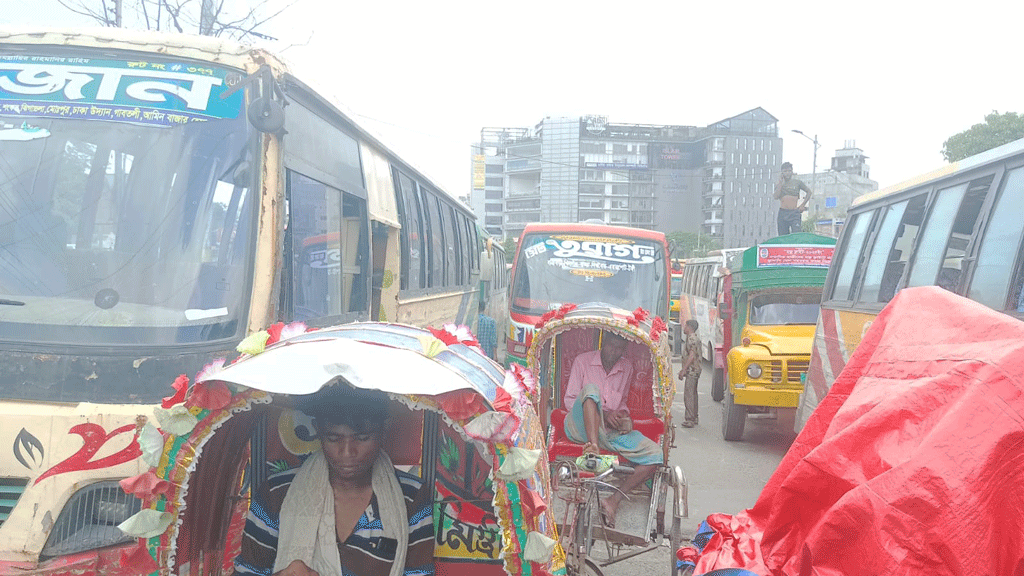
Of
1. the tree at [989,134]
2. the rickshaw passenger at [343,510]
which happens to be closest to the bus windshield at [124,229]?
the rickshaw passenger at [343,510]

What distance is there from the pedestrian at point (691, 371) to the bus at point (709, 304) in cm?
31

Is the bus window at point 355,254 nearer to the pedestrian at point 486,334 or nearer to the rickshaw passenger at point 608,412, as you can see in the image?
the rickshaw passenger at point 608,412

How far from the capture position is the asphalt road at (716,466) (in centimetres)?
608

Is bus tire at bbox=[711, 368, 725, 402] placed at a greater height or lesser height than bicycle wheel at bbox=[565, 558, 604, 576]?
lesser

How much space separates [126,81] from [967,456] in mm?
4073

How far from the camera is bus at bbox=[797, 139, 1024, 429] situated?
4.76 meters

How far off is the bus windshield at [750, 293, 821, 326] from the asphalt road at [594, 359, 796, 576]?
1646 mm

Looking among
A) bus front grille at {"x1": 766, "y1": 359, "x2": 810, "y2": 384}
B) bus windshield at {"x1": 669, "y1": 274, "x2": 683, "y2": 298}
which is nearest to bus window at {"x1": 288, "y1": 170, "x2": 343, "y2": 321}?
bus front grille at {"x1": 766, "y1": 359, "x2": 810, "y2": 384}

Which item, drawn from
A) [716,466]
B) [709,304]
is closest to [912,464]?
[716,466]

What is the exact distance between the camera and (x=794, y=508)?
2.80 m

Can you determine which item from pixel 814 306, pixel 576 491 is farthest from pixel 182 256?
pixel 814 306

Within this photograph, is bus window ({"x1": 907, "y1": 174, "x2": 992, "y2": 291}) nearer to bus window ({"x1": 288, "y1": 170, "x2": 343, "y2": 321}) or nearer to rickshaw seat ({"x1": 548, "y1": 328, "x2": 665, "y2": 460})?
rickshaw seat ({"x1": 548, "y1": 328, "x2": 665, "y2": 460})

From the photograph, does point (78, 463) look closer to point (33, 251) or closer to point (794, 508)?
point (33, 251)

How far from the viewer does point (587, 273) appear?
1102 cm
